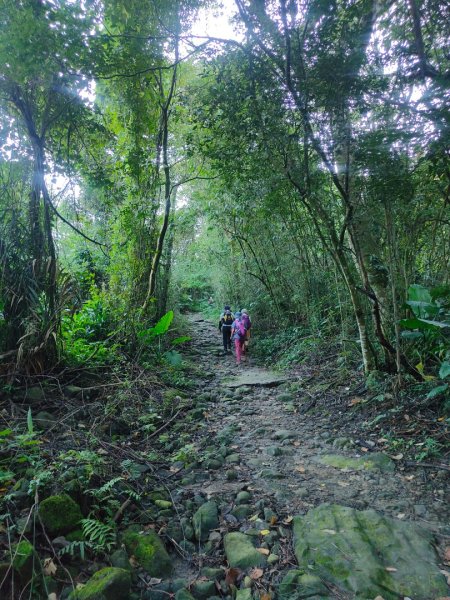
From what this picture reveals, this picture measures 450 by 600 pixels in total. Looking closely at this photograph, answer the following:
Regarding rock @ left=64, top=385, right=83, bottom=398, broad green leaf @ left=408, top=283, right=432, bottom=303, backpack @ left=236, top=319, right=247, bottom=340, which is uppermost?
broad green leaf @ left=408, top=283, right=432, bottom=303

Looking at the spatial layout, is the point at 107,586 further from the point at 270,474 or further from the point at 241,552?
the point at 270,474

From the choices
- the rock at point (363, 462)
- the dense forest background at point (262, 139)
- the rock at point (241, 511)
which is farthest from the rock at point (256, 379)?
the rock at point (241, 511)

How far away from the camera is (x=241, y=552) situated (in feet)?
8.42

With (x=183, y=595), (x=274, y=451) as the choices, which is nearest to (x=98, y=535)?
(x=183, y=595)

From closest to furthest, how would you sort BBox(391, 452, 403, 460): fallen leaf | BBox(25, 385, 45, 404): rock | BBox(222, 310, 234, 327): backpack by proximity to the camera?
1. BBox(391, 452, 403, 460): fallen leaf
2. BBox(25, 385, 45, 404): rock
3. BBox(222, 310, 234, 327): backpack

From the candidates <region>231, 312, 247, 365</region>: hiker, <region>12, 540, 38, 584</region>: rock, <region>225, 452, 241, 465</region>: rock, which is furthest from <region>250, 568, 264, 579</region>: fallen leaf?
<region>231, 312, 247, 365</region>: hiker

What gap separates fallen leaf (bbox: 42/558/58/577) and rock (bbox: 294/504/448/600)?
1.59m

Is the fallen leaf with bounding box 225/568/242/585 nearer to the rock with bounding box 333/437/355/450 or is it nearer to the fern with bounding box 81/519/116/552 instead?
the fern with bounding box 81/519/116/552

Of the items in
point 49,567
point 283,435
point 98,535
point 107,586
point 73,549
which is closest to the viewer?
point 107,586

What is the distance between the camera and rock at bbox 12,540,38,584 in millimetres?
2088

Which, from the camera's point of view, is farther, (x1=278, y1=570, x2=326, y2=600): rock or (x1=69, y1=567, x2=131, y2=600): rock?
(x1=278, y1=570, x2=326, y2=600): rock

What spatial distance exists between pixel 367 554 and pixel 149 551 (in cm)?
150

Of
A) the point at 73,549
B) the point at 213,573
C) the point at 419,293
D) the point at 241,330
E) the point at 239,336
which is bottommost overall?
the point at 213,573

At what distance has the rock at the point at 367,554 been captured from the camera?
221cm
